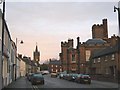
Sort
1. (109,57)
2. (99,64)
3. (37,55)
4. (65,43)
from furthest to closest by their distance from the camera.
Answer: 1. (37,55)
2. (65,43)
3. (99,64)
4. (109,57)

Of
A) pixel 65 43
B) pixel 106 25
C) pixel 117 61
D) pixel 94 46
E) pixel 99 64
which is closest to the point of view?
pixel 117 61

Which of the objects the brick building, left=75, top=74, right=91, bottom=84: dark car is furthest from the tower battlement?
left=75, top=74, right=91, bottom=84: dark car

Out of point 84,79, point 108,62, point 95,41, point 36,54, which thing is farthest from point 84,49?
point 36,54

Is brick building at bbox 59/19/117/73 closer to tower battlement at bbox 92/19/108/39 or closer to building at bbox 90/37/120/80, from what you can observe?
tower battlement at bbox 92/19/108/39

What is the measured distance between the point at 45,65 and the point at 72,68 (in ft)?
334

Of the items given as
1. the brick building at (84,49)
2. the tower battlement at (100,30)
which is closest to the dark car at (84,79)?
the brick building at (84,49)

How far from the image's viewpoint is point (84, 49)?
294 ft

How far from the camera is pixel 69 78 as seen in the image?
57031 mm

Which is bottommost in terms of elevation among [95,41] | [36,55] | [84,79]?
[84,79]

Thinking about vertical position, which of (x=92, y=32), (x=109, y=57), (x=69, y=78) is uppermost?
(x=92, y=32)

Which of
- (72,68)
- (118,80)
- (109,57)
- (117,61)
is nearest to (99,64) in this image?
(109,57)

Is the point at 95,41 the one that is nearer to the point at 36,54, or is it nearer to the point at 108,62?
the point at 108,62

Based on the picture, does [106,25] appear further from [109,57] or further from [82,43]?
[109,57]

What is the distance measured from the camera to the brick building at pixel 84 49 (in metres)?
88.3
